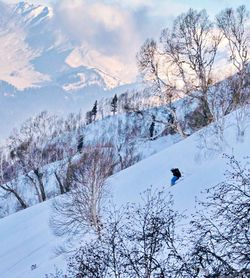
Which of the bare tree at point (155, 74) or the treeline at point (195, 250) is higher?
the bare tree at point (155, 74)

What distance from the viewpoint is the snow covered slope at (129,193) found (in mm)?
22594

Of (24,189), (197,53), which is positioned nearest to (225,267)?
(197,53)

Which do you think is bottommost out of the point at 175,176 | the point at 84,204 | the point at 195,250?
the point at 195,250

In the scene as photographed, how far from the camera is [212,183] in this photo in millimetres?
21938

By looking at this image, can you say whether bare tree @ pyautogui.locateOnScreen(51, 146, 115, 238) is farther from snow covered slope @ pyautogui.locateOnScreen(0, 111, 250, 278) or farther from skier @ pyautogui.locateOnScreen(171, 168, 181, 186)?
skier @ pyautogui.locateOnScreen(171, 168, 181, 186)

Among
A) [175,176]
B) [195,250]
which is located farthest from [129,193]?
[195,250]

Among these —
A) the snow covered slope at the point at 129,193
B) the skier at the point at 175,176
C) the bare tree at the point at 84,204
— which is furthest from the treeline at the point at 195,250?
the skier at the point at 175,176

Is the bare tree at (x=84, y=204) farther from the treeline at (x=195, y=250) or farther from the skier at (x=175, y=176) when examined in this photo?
the treeline at (x=195, y=250)

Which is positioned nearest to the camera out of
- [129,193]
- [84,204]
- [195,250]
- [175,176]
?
[195,250]

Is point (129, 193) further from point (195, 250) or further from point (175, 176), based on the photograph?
point (195, 250)

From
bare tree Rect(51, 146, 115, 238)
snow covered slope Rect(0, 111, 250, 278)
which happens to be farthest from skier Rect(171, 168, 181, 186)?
bare tree Rect(51, 146, 115, 238)

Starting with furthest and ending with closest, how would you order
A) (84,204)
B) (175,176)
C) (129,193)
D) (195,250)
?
(129,193)
(175,176)
(84,204)
(195,250)

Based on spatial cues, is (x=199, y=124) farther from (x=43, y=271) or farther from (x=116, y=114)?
(x=116, y=114)

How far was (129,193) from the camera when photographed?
1102 inches
